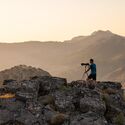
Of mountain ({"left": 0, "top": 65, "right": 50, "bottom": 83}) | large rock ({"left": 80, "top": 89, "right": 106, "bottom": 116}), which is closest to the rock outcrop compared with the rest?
large rock ({"left": 80, "top": 89, "right": 106, "bottom": 116})

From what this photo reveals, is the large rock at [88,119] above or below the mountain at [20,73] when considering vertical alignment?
above

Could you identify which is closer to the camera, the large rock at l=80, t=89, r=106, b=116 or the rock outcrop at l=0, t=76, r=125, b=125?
the rock outcrop at l=0, t=76, r=125, b=125

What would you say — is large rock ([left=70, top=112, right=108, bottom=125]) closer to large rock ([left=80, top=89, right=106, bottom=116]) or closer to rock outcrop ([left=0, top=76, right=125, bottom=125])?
rock outcrop ([left=0, top=76, right=125, bottom=125])

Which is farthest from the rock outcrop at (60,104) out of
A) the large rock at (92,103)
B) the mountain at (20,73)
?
the mountain at (20,73)

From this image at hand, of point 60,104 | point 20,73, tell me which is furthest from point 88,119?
point 20,73

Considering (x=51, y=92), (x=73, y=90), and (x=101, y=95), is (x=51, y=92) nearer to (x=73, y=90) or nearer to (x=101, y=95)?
(x=73, y=90)

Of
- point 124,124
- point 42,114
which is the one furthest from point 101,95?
point 42,114

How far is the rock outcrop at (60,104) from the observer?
789 inches

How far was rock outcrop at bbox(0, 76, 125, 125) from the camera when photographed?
65.8 feet

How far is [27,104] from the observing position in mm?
21172

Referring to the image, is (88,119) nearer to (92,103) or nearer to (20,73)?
(92,103)

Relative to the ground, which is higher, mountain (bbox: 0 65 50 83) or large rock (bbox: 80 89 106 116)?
large rock (bbox: 80 89 106 116)

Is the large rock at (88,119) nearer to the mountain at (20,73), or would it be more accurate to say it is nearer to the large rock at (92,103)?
the large rock at (92,103)

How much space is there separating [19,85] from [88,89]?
437 centimetres
